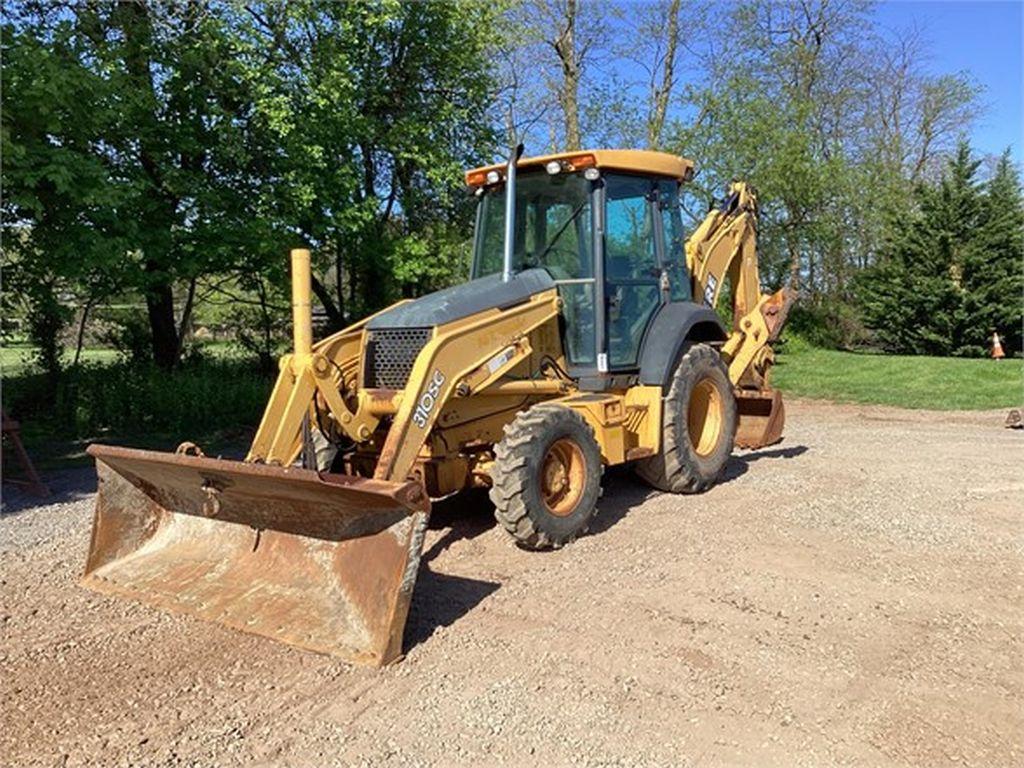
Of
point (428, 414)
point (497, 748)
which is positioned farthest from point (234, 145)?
point (497, 748)

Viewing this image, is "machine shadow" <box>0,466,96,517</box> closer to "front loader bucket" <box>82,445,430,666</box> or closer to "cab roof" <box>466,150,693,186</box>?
"front loader bucket" <box>82,445,430,666</box>

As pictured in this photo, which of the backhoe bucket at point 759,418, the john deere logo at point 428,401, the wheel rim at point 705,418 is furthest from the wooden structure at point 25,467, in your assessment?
the backhoe bucket at point 759,418

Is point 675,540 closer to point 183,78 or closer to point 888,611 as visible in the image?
point 888,611

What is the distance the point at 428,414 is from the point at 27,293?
6.53 m

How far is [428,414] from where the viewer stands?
16.4ft

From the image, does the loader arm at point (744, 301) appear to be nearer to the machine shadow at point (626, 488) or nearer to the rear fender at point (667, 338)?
the machine shadow at point (626, 488)

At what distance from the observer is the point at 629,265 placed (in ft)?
21.8

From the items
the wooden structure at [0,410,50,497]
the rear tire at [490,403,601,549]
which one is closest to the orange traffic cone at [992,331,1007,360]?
the rear tire at [490,403,601,549]

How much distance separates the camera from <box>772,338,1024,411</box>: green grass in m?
14.0

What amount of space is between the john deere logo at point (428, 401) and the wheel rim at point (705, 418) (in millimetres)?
2805

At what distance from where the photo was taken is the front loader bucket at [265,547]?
4.01m

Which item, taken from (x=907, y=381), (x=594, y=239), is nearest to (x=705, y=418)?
(x=594, y=239)

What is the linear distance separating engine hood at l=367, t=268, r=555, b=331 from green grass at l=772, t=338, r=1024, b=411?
9455mm

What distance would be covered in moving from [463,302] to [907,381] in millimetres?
13199
